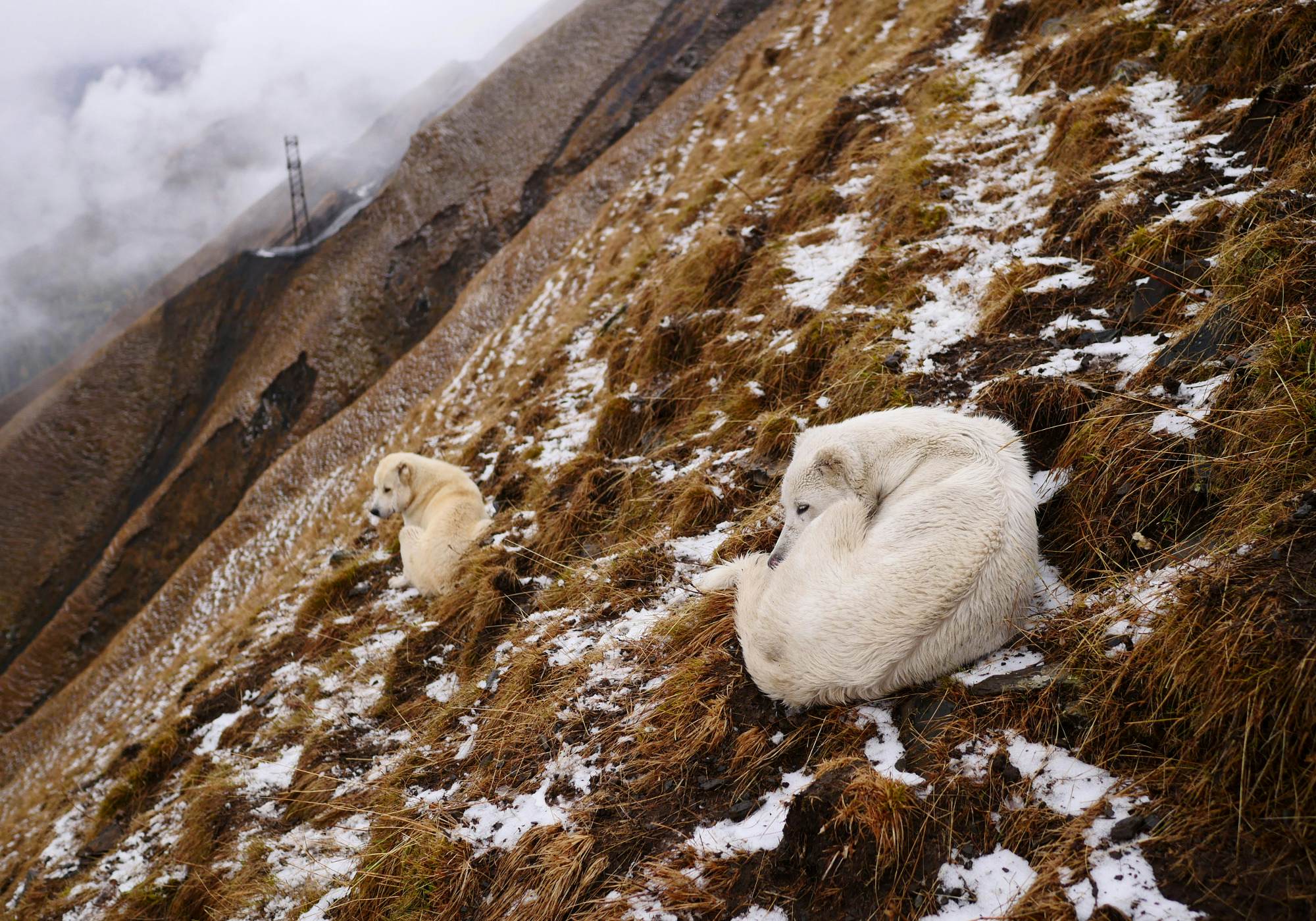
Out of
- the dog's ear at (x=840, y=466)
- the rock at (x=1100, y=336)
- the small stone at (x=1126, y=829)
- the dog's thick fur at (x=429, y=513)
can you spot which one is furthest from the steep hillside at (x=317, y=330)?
the small stone at (x=1126, y=829)

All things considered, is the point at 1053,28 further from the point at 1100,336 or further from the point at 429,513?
the point at 429,513

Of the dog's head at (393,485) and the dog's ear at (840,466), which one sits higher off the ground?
the dog's head at (393,485)

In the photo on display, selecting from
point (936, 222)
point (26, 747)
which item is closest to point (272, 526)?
point (26, 747)

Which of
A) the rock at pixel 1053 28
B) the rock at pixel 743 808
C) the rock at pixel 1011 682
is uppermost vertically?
the rock at pixel 1053 28

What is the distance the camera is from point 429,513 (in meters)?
7.75

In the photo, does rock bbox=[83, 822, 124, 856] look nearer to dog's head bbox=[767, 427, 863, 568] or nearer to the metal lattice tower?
dog's head bbox=[767, 427, 863, 568]

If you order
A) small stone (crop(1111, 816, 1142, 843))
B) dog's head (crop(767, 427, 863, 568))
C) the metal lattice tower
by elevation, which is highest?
the metal lattice tower

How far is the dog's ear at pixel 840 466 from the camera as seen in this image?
12.5ft

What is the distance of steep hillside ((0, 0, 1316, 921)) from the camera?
7.95 ft

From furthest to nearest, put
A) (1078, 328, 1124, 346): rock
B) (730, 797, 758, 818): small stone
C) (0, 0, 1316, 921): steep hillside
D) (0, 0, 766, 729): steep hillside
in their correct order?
(0, 0, 766, 729): steep hillside
(1078, 328, 1124, 346): rock
(730, 797, 758, 818): small stone
(0, 0, 1316, 921): steep hillside

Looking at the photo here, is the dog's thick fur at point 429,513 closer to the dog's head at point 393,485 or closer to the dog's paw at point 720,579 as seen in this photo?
the dog's head at point 393,485

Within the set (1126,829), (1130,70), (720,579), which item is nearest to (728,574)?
(720,579)

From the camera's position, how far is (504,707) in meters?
4.50

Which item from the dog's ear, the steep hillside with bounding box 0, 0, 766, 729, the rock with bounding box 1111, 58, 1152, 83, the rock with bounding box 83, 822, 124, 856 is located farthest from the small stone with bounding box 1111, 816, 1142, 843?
the steep hillside with bounding box 0, 0, 766, 729
